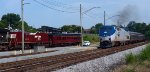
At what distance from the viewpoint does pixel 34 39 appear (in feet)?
192

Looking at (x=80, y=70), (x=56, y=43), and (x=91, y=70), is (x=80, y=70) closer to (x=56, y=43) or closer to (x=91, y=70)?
(x=91, y=70)

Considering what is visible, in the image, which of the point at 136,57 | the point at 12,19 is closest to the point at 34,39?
the point at 136,57

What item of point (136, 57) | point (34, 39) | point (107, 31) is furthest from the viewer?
point (34, 39)

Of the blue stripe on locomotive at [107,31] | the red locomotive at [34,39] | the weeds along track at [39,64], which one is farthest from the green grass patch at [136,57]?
the red locomotive at [34,39]

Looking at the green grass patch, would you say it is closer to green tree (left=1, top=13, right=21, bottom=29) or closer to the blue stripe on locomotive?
the blue stripe on locomotive

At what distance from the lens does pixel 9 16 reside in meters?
152

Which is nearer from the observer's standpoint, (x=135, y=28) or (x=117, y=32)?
(x=117, y=32)

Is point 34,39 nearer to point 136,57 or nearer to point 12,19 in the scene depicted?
point 136,57

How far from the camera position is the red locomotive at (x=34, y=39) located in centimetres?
5250

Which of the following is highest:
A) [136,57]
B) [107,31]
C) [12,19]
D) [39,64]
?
[12,19]

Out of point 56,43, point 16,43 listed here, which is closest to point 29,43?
point 16,43

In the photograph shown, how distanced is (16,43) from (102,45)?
12.6 m

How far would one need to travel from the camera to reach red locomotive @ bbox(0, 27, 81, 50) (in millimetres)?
52500

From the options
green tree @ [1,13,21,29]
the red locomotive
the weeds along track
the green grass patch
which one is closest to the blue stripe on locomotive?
the red locomotive
